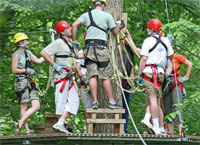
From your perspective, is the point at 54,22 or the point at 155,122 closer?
the point at 155,122

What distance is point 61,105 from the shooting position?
356 inches

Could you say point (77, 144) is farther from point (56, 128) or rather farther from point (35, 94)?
point (35, 94)

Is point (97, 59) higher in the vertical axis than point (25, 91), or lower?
higher

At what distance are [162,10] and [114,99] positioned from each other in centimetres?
513

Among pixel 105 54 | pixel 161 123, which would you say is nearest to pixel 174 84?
pixel 161 123

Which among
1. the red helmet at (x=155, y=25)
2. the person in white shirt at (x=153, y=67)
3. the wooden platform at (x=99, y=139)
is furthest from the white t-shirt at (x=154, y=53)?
the wooden platform at (x=99, y=139)

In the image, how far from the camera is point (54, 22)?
1335cm

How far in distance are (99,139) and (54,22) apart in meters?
5.53

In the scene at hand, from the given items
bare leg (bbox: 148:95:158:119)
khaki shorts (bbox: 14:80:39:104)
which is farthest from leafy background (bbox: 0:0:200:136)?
bare leg (bbox: 148:95:158:119)

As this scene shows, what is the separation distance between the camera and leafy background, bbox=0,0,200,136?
13258 millimetres

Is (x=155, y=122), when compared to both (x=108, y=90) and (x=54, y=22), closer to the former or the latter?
(x=108, y=90)

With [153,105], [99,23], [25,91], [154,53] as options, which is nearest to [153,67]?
[154,53]

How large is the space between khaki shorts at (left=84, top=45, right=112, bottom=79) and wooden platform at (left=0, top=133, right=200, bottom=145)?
104 centimetres

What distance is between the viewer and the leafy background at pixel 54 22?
1326 cm
